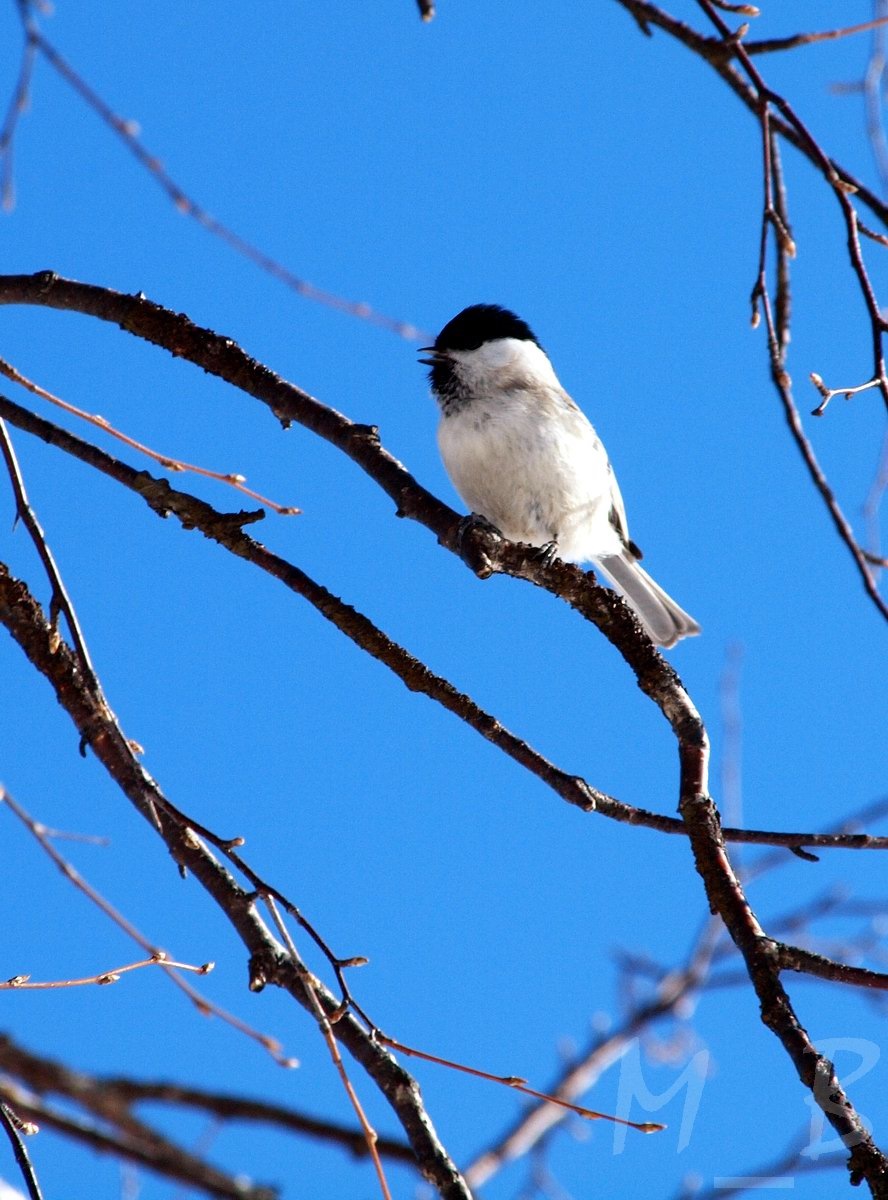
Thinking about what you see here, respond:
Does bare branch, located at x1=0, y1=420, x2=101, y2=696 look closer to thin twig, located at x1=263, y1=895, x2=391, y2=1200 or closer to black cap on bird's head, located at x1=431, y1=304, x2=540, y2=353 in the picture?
thin twig, located at x1=263, y1=895, x2=391, y2=1200

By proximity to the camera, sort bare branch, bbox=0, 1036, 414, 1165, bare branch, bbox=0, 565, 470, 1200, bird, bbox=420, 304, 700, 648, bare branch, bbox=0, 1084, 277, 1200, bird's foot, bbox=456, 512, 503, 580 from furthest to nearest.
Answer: bird, bbox=420, 304, 700, 648 → bird's foot, bbox=456, 512, 503, 580 → bare branch, bbox=0, 565, 470, 1200 → bare branch, bbox=0, 1036, 414, 1165 → bare branch, bbox=0, 1084, 277, 1200

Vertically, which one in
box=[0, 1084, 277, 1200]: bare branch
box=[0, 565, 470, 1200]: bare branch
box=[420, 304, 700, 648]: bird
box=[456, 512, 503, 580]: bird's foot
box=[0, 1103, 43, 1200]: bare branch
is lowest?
box=[0, 1084, 277, 1200]: bare branch

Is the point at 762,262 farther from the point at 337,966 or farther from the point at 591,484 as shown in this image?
the point at 591,484

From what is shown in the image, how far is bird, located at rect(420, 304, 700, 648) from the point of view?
131 inches

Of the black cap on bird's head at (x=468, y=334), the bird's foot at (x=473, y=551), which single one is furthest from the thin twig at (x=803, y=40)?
the black cap on bird's head at (x=468, y=334)

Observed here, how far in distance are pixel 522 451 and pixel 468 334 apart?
27.9 inches

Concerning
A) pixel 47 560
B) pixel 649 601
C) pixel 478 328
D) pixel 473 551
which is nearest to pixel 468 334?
pixel 478 328

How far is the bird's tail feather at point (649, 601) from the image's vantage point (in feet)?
12.9

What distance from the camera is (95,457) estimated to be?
1944 millimetres

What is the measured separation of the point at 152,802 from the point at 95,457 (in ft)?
1.98

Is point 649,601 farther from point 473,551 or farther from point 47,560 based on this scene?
point 47,560

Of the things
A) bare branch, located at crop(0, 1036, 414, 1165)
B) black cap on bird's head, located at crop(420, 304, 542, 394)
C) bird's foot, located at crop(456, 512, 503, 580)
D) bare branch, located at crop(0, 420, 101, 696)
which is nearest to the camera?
bare branch, located at crop(0, 1036, 414, 1165)

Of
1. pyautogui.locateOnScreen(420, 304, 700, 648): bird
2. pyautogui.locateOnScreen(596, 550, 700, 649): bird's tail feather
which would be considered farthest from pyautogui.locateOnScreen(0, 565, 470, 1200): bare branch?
pyautogui.locateOnScreen(596, 550, 700, 649): bird's tail feather

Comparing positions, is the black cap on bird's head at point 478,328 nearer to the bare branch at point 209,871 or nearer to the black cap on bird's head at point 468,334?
the black cap on bird's head at point 468,334
